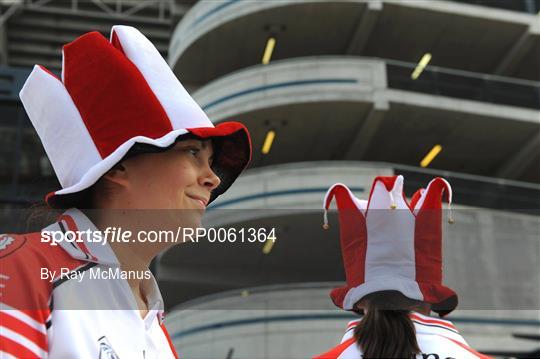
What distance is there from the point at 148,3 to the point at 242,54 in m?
7.09

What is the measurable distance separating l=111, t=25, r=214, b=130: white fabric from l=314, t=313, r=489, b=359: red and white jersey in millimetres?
1576

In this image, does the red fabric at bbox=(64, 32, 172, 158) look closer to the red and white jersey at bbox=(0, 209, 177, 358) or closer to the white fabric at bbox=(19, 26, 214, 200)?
the white fabric at bbox=(19, 26, 214, 200)

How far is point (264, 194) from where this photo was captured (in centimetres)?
1534

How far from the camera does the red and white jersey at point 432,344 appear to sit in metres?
3.32

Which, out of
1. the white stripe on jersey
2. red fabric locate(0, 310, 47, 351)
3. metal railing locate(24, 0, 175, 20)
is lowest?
the white stripe on jersey

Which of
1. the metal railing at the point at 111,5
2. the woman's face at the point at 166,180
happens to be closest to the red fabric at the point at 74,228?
the woman's face at the point at 166,180

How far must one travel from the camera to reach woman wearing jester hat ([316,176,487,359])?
3.28 metres

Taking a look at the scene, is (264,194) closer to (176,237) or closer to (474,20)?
(474,20)

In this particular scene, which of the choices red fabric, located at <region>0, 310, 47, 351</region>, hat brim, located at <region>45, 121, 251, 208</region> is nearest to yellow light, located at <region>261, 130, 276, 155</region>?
hat brim, located at <region>45, 121, 251, 208</region>

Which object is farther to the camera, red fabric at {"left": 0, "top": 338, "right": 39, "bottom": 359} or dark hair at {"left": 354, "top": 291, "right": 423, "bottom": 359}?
dark hair at {"left": 354, "top": 291, "right": 423, "bottom": 359}

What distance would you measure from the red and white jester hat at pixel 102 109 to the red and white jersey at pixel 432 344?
152 cm

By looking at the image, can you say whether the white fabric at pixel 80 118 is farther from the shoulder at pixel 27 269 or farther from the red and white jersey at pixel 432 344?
the red and white jersey at pixel 432 344

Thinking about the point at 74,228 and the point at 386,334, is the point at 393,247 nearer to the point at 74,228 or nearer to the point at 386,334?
the point at 386,334

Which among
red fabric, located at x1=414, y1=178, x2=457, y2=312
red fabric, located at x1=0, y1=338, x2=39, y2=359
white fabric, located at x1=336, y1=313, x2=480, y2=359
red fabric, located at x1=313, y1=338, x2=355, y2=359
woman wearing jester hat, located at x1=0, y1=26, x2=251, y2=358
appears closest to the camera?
red fabric, located at x1=0, y1=338, x2=39, y2=359
